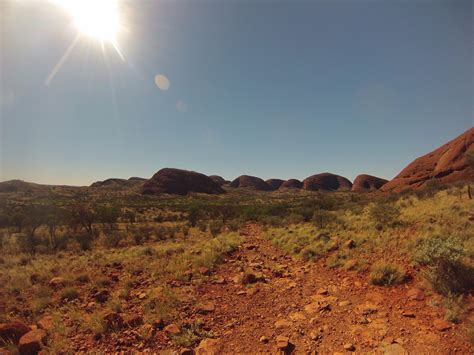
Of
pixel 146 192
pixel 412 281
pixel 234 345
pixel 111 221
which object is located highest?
pixel 146 192

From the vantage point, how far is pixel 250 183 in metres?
129

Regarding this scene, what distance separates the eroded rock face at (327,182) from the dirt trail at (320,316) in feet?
360

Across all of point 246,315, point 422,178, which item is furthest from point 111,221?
point 422,178

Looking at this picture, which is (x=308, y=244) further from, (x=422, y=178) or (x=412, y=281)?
(x=422, y=178)

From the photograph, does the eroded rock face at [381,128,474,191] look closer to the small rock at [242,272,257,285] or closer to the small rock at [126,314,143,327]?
the small rock at [242,272,257,285]

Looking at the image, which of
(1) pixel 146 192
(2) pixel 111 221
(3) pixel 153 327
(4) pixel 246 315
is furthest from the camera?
(1) pixel 146 192

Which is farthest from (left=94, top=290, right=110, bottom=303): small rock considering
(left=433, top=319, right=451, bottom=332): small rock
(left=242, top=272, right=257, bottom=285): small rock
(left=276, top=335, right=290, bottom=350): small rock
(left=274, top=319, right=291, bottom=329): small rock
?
(left=433, top=319, right=451, bottom=332): small rock

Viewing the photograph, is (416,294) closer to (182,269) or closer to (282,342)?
(282,342)

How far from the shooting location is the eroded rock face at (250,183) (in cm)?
12684

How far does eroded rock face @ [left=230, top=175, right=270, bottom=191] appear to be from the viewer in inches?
4994

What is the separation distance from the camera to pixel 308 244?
10141 mm

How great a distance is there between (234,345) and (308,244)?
21.6 feet

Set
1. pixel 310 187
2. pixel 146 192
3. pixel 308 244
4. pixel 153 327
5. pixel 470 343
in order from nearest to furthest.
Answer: pixel 470 343 → pixel 153 327 → pixel 308 244 → pixel 146 192 → pixel 310 187

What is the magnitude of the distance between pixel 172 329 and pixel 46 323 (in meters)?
2.89
